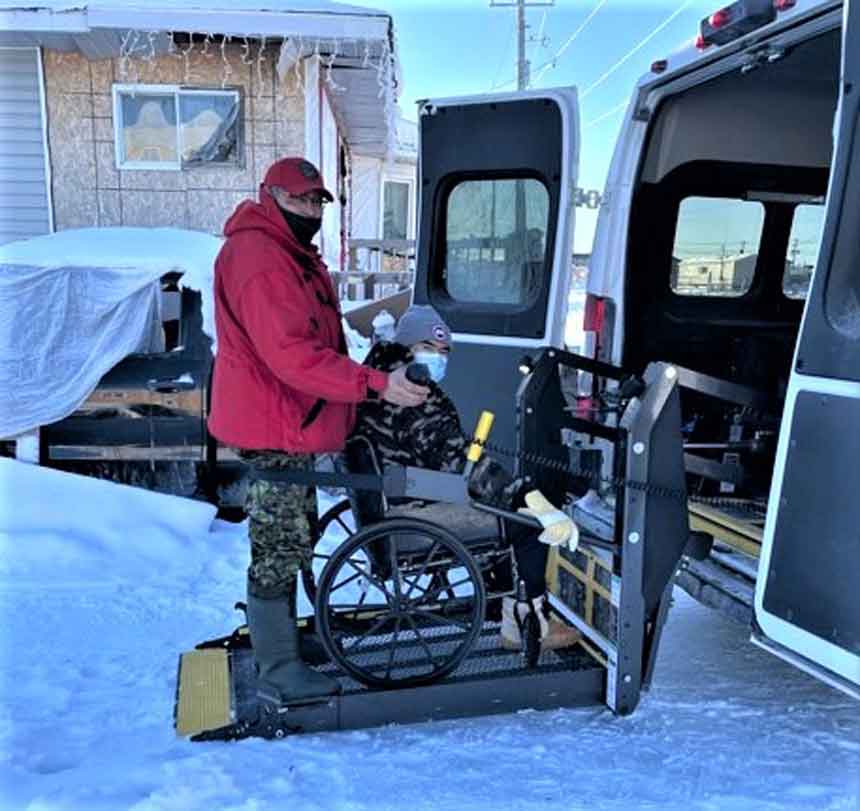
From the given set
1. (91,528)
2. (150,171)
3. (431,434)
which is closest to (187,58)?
(150,171)

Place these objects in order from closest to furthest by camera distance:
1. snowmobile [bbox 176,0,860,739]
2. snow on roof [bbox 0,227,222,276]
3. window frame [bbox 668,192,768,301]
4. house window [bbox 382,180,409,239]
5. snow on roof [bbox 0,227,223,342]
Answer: snowmobile [bbox 176,0,860,739] → window frame [bbox 668,192,768,301] → snow on roof [bbox 0,227,223,342] → snow on roof [bbox 0,227,222,276] → house window [bbox 382,180,409,239]

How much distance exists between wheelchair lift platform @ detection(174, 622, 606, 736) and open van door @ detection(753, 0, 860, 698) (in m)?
0.80

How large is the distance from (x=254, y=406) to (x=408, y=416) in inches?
21.1

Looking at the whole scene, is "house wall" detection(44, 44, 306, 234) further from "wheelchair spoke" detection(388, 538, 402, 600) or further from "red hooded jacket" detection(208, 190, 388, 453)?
"wheelchair spoke" detection(388, 538, 402, 600)

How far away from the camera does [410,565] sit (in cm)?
294

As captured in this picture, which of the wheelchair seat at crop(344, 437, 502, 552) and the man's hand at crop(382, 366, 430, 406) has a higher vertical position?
the man's hand at crop(382, 366, 430, 406)

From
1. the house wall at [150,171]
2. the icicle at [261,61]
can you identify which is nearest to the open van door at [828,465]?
the house wall at [150,171]

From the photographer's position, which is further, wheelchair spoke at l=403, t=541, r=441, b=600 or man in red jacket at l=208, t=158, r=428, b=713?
wheelchair spoke at l=403, t=541, r=441, b=600

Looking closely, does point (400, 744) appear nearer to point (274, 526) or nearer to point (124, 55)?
point (274, 526)

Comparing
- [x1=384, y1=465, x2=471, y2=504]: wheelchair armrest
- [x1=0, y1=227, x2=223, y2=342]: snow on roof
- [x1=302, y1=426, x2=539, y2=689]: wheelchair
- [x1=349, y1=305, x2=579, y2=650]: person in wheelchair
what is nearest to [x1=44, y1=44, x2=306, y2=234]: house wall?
[x1=0, y1=227, x2=223, y2=342]: snow on roof

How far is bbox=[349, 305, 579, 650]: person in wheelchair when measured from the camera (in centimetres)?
288

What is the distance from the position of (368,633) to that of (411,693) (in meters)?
0.27

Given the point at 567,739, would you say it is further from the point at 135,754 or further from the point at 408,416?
the point at 135,754

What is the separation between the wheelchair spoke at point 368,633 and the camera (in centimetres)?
295
